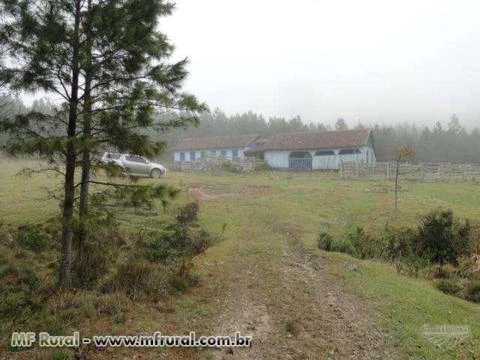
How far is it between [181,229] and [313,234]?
4468mm

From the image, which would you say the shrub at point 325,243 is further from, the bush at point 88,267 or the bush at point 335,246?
the bush at point 88,267

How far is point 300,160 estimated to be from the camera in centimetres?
4016

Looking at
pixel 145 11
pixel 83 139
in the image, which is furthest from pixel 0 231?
pixel 145 11

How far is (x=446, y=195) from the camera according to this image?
840 inches

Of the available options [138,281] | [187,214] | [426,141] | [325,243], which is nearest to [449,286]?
[325,243]

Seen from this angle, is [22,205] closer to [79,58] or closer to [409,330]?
[79,58]

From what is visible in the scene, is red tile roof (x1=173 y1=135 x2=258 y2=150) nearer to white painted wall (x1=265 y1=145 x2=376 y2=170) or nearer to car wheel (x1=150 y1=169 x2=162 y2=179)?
white painted wall (x1=265 y1=145 x2=376 y2=170)

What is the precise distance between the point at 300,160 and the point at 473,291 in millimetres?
31617

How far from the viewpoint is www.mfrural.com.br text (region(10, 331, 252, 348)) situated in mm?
5285

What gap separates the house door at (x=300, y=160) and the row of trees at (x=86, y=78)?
110ft

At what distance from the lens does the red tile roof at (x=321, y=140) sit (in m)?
37.9

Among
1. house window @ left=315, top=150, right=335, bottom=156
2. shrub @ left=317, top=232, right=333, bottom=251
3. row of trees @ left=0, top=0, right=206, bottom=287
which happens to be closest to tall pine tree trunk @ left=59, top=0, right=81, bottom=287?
row of trees @ left=0, top=0, right=206, bottom=287

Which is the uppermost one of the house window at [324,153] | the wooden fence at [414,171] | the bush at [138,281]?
the house window at [324,153]

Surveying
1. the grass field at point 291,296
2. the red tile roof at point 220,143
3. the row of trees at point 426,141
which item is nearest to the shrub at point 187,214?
the grass field at point 291,296
